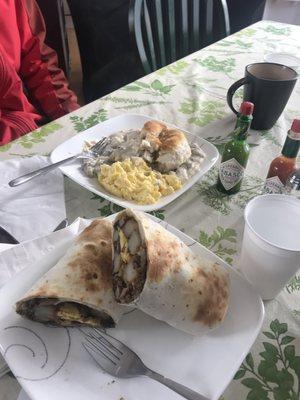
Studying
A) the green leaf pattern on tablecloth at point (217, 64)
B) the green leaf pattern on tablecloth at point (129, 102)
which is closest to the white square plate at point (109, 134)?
the green leaf pattern on tablecloth at point (129, 102)

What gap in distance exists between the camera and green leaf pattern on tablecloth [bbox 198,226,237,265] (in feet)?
2.28

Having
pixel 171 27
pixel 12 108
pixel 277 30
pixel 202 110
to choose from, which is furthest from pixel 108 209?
pixel 277 30

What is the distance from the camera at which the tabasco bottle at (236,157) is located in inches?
28.4

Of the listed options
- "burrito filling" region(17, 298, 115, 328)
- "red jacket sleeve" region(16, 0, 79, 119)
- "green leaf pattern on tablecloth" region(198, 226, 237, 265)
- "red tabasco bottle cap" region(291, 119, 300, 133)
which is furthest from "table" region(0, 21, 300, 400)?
"red jacket sleeve" region(16, 0, 79, 119)

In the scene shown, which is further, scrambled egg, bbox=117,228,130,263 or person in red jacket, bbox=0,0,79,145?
person in red jacket, bbox=0,0,79,145

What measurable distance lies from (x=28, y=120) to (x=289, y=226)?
1007 millimetres

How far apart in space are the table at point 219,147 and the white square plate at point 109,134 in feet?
0.10

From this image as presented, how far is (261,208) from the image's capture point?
0.61 meters

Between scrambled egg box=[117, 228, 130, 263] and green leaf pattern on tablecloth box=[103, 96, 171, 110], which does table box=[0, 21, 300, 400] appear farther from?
scrambled egg box=[117, 228, 130, 263]

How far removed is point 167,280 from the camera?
1.78 feet

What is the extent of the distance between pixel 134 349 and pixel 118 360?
0.03m

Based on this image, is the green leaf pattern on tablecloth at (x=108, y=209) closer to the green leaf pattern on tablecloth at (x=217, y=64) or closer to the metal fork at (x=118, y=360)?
the metal fork at (x=118, y=360)

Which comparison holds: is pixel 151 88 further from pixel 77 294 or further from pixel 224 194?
pixel 77 294

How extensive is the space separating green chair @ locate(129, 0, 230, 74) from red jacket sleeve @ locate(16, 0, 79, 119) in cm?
37
